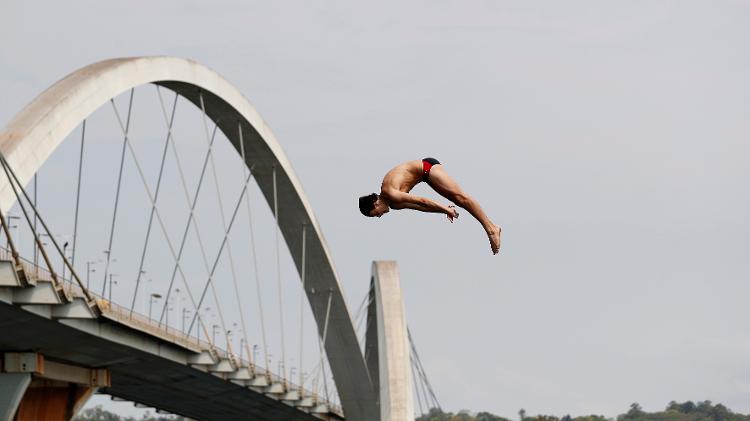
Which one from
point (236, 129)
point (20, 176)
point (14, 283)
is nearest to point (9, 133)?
point (20, 176)

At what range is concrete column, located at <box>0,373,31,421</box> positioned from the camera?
198 feet

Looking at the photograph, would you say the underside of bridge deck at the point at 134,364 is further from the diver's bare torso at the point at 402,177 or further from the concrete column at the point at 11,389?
the diver's bare torso at the point at 402,177

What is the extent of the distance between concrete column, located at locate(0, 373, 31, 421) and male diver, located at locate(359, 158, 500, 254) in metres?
40.5

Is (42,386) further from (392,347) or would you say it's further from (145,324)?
(392,347)

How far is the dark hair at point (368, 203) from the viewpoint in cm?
2150

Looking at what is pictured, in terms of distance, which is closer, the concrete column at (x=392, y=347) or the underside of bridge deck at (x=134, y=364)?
the underside of bridge deck at (x=134, y=364)

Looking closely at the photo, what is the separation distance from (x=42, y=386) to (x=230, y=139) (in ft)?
45.1

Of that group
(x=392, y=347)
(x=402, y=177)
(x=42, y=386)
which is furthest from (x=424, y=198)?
(x=392, y=347)

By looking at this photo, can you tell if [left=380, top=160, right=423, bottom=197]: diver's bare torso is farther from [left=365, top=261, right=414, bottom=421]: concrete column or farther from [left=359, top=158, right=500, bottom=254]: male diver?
[left=365, top=261, right=414, bottom=421]: concrete column

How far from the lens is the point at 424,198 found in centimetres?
2152

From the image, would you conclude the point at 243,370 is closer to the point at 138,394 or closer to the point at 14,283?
the point at 138,394

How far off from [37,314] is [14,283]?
17.6 feet

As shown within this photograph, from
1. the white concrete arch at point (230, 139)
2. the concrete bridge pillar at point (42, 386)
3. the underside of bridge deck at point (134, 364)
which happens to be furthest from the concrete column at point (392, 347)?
the concrete bridge pillar at point (42, 386)

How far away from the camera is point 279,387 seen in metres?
88.6
